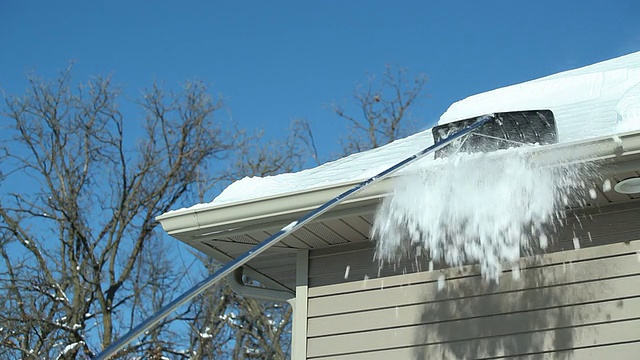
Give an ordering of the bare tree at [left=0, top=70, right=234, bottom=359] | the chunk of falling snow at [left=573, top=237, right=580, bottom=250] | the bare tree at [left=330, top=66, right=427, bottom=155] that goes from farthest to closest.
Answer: the bare tree at [left=330, top=66, right=427, bottom=155] → the bare tree at [left=0, top=70, right=234, bottom=359] → the chunk of falling snow at [left=573, top=237, right=580, bottom=250]

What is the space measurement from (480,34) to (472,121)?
13834mm

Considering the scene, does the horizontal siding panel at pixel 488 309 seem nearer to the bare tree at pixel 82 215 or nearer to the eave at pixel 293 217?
the eave at pixel 293 217

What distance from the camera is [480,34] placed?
18250 millimetres

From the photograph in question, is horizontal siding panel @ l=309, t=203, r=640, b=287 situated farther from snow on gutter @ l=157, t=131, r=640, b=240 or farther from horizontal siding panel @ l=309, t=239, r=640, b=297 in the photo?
snow on gutter @ l=157, t=131, r=640, b=240

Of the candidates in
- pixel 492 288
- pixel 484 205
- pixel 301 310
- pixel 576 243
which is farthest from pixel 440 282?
pixel 301 310

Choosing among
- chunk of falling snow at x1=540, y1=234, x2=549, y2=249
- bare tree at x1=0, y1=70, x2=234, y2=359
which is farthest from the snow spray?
bare tree at x1=0, y1=70, x2=234, y2=359

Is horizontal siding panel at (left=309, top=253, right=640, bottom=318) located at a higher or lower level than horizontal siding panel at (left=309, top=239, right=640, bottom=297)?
lower

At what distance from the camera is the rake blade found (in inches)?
182

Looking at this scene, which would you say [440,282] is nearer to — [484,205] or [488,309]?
[488,309]

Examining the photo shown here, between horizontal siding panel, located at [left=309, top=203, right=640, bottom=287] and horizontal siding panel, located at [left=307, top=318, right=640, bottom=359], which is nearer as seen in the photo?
horizontal siding panel, located at [left=307, top=318, right=640, bottom=359]

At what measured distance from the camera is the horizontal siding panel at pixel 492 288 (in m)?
4.55

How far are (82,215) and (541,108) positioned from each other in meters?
11.3

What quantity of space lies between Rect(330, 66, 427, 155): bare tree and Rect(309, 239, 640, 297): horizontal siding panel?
40.1ft

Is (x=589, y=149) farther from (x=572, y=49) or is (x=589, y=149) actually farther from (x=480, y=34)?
(x=480, y=34)
